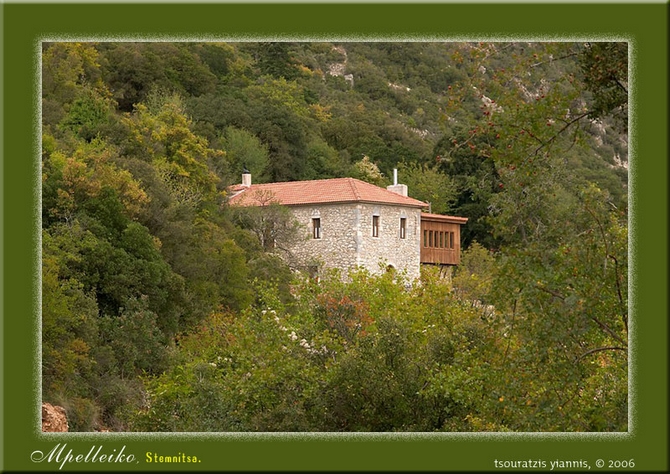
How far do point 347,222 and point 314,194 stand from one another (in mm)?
1763

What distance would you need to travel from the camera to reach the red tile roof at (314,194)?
35.1m

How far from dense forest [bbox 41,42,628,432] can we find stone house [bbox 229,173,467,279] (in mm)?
2134

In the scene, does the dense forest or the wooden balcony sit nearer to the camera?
the dense forest

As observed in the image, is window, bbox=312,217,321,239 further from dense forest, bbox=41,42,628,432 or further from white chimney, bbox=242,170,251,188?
white chimney, bbox=242,170,251,188

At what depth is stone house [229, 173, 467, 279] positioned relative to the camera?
34938 millimetres

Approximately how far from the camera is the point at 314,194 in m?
36.0

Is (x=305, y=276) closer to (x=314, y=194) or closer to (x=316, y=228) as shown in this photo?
(x=316, y=228)

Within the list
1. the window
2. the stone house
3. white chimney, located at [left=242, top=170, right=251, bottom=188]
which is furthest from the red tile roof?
the window

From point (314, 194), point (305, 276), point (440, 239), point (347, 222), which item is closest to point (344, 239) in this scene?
point (347, 222)

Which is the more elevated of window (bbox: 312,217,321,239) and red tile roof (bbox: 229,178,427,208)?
red tile roof (bbox: 229,178,427,208)

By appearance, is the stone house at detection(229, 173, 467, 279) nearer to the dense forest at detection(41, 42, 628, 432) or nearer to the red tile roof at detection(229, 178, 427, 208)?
the red tile roof at detection(229, 178, 427, 208)

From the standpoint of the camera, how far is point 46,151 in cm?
2283

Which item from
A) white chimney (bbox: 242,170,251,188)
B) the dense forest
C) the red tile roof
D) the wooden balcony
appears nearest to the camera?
the dense forest

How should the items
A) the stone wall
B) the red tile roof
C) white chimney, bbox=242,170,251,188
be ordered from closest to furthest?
the stone wall, the red tile roof, white chimney, bbox=242,170,251,188
